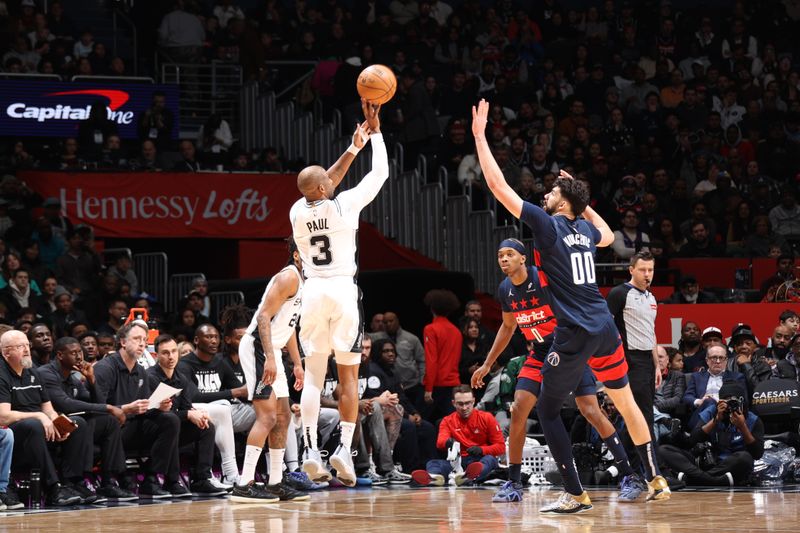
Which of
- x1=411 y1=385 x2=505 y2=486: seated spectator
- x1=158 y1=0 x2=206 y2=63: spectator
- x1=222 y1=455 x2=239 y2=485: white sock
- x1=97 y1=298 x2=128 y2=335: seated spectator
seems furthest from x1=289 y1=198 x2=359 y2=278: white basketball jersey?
x1=158 y1=0 x2=206 y2=63: spectator

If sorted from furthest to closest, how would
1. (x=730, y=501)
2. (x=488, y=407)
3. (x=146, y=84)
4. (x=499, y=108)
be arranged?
(x=499, y=108) → (x=146, y=84) → (x=488, y=407) → (x=730, y=501)

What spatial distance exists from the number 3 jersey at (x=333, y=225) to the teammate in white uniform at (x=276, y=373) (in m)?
0.39

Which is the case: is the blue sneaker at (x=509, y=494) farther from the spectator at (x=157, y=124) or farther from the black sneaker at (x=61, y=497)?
the spectator at (x=157, y=124)

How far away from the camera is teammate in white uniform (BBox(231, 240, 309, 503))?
10.8 meters

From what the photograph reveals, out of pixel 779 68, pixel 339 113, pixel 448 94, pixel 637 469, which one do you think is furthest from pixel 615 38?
pixel 637 469

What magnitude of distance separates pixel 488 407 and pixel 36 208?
24.0ft

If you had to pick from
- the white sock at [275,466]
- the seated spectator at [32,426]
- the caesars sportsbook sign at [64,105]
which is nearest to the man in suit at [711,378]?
the white sock at [275,466]

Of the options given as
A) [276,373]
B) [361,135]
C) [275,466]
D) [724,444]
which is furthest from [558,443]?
[724,444]

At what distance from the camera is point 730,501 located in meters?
10.9

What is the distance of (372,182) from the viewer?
10.5m

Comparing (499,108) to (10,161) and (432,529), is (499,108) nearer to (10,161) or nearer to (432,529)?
(10,161)

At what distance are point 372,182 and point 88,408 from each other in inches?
144

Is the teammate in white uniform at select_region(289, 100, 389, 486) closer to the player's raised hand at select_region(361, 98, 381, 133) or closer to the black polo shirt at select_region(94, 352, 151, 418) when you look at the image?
the player's raised hand at select_region(361, 98, 381, 133)

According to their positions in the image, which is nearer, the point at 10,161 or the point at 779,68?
the point at 10,161
